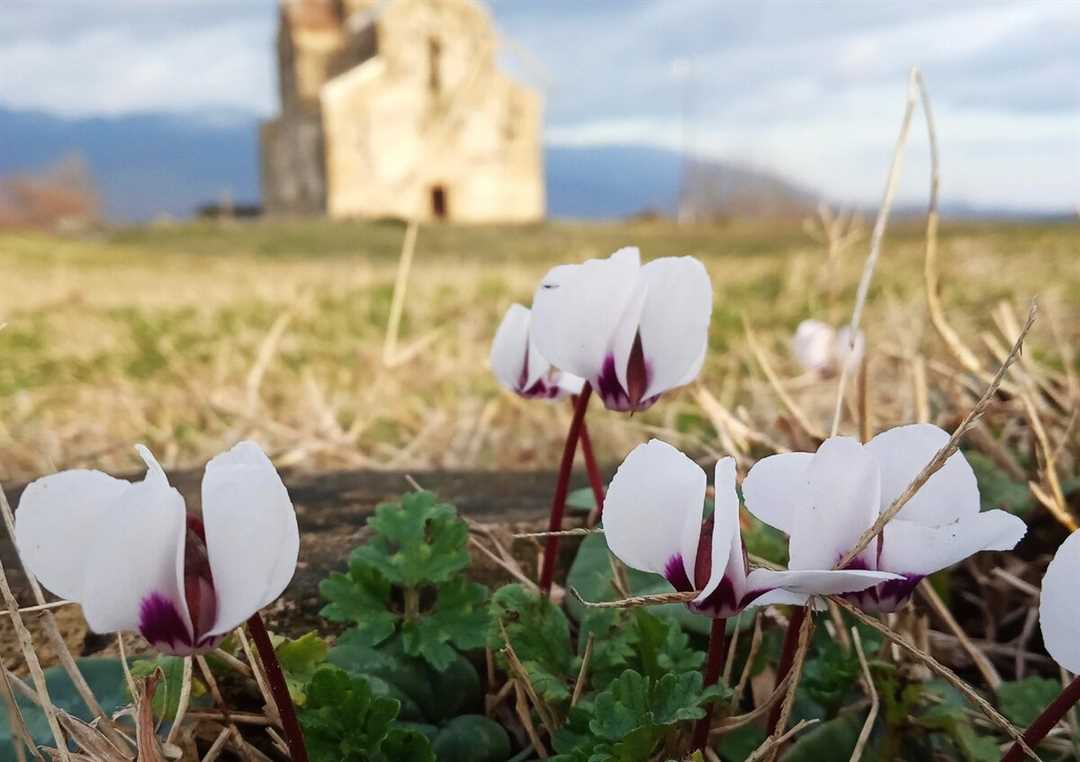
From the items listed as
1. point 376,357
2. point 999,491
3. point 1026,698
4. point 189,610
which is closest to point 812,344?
point 999,491

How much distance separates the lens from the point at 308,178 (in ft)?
95.7

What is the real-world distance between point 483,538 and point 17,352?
3880 millimetres

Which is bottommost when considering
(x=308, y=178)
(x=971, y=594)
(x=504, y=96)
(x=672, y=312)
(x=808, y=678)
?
(x=971, y=594)

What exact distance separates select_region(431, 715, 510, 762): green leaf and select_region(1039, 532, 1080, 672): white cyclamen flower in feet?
1.84

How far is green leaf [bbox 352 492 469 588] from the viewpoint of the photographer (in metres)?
1.13

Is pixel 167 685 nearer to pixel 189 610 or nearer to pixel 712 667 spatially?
pixel 189 610

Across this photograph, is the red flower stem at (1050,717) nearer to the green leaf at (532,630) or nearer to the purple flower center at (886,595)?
the purple flower center at (886,595)

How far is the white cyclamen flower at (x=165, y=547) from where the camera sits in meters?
0.70

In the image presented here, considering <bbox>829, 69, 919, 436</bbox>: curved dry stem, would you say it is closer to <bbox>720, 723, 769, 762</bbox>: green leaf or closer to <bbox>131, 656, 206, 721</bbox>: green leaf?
<bbox>720, 723, 769, 762</bbox>: green leaf

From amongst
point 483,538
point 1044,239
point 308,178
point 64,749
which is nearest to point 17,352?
point 483,538

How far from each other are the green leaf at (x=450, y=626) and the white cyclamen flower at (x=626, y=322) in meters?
0.31

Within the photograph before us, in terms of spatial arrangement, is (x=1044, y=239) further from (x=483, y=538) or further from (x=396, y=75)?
(x=396, y=75)

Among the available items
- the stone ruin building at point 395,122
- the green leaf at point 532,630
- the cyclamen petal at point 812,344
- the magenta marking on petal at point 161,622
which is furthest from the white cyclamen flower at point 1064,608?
the stone ruin building at point 395,122

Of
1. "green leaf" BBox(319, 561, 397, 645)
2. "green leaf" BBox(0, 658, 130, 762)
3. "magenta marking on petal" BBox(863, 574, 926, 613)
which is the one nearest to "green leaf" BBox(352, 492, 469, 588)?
"green leaf" BBox(319, 561, 397, 645)
